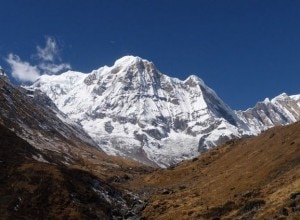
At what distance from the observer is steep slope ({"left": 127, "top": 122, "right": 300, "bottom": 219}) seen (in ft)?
256

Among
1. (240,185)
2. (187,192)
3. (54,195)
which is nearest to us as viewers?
(54,195)

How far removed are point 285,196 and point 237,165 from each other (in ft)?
180

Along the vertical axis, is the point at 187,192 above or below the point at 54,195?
above

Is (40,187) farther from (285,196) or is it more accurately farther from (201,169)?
(201,169)

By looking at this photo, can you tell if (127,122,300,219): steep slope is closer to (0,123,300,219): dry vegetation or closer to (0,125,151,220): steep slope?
(0,123,300,219): dry vegetation

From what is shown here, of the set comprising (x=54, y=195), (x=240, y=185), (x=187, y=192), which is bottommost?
(x=240, y=185)

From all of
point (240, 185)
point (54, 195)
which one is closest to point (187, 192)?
point (240, 185)

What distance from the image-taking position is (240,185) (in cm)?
10262

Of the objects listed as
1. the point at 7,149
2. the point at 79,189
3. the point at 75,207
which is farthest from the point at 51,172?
the point at 7,149

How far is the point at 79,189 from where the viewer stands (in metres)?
108

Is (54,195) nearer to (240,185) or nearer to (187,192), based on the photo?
(187,192)

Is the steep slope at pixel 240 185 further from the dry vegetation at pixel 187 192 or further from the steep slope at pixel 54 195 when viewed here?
the steep slope at pixel 54 195

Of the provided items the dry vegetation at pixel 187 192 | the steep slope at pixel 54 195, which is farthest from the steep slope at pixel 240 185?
the steep slope at pixel 54 195

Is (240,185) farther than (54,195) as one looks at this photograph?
Yes
